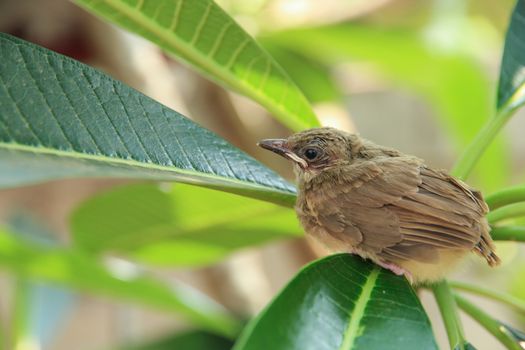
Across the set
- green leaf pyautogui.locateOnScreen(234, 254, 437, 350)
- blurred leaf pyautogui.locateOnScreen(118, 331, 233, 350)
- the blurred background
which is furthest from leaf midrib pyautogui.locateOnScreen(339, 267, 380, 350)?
blurred leaf pyautogui.locateOnScreen(118, 331, 233, 350)

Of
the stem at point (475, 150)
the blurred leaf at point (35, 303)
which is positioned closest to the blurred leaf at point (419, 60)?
the blurred leaf at point (35, 303)

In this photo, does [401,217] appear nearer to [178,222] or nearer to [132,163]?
[132,163]

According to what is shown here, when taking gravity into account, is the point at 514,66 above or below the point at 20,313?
above

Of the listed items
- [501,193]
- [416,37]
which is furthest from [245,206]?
[416,37]

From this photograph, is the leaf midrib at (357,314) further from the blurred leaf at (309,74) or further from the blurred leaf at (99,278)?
the blurred leaf at (309,74)

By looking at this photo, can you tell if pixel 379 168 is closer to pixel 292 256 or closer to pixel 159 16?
pixel 159 16

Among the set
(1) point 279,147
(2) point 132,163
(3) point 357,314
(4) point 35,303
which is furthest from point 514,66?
(4) point 35,303
